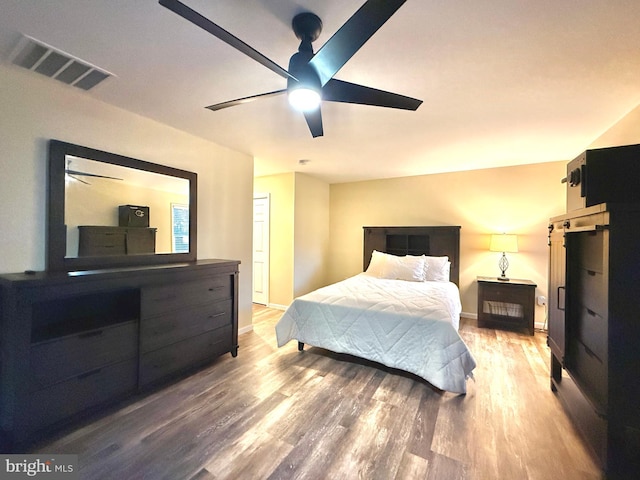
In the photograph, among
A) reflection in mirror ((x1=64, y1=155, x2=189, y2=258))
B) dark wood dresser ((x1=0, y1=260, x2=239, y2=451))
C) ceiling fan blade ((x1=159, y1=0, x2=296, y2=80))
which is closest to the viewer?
ceiling fan blade ((x1=159, y1=0, x2=296, y2=80))

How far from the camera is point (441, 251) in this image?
438 centimetres

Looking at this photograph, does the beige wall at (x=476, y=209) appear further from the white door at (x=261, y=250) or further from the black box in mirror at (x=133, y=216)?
the black box in mirror at (x=133, y=216)

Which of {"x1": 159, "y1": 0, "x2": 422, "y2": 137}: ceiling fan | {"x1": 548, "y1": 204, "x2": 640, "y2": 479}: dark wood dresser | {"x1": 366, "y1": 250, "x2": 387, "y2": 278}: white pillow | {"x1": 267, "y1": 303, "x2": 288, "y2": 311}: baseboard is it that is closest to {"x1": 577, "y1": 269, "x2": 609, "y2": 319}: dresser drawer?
{"x1": 548, "y1": 204, "x2": 640, "y2": 479}: dark wood dresser

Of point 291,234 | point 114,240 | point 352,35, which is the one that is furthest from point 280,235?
point 352,35

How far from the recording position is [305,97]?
53.4 inches

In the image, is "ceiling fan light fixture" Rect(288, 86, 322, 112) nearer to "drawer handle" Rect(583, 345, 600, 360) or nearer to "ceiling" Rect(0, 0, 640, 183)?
"ceiling" Rect(0, 0, 640, 183)

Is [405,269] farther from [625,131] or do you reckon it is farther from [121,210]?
[121,210]

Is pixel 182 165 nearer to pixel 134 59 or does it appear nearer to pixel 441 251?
pixel 134 59

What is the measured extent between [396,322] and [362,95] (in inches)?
71.8

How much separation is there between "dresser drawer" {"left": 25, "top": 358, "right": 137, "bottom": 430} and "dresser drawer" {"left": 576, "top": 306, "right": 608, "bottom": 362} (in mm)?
2933

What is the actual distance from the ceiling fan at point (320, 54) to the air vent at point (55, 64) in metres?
1.02

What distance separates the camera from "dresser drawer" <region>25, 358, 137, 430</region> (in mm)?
1588

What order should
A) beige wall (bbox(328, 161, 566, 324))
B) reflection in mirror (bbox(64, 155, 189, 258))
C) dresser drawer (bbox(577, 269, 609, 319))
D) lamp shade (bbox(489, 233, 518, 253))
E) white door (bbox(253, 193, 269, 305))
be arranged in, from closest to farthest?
dresser drawer (bbox(577, 269, 609, 319)) → reflection in mirror (bbox(64, 155, 189, 258)) → lamp shade (bbox(489, 233, 518, 253)) → beige wall (bbox(328, 161, 566, 324)) → white door (bbox(253, 193, 269, 305))

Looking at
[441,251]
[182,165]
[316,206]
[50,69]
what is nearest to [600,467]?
[441,251]
